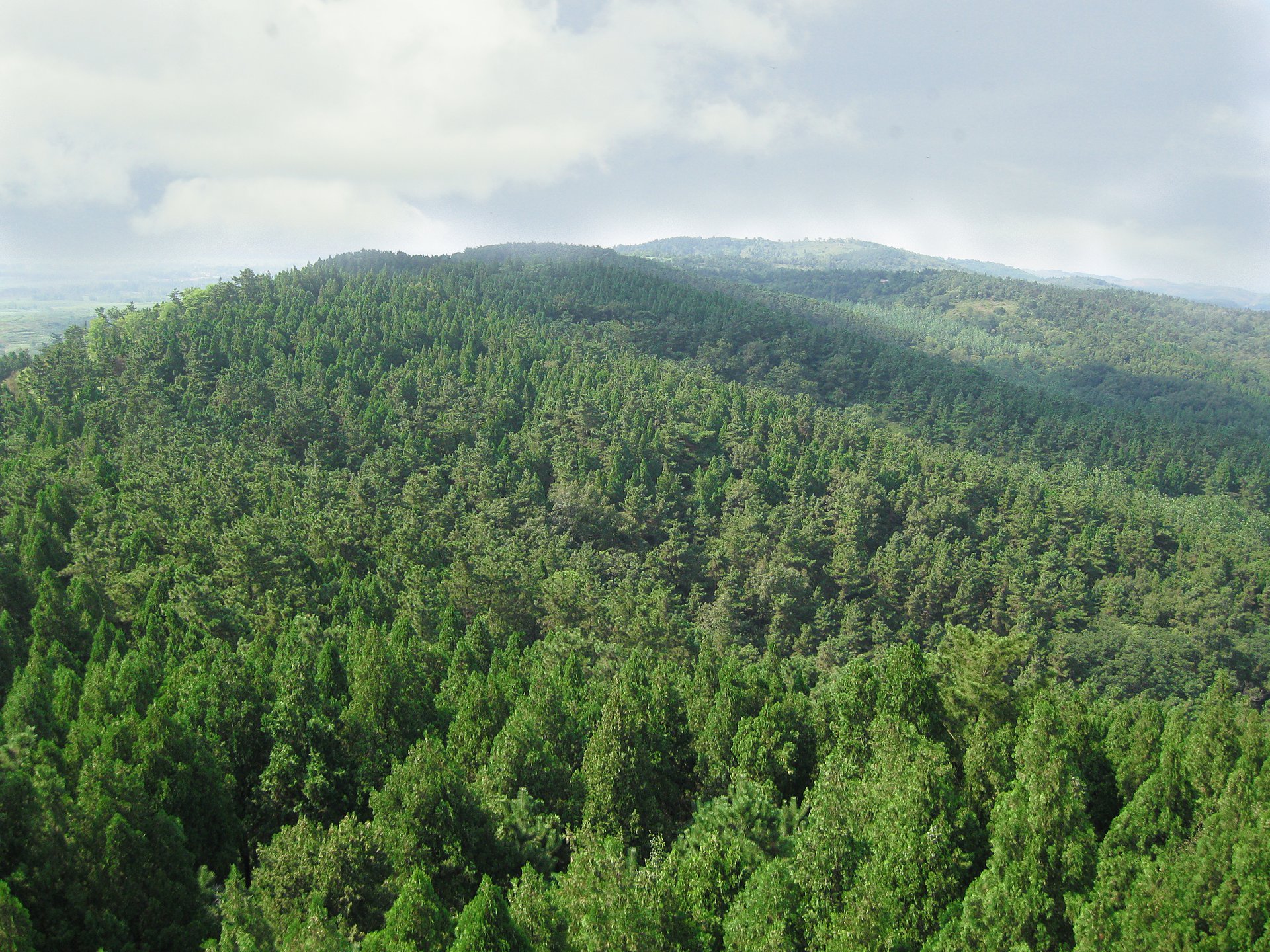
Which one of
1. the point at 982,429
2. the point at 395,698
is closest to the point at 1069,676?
the point at 395,698

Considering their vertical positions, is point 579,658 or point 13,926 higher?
point 13,926

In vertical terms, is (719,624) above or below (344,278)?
below

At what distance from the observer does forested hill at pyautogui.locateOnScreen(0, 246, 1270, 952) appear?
1838 centimetres

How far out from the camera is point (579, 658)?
137 feet

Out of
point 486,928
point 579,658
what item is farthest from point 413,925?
point 579,658

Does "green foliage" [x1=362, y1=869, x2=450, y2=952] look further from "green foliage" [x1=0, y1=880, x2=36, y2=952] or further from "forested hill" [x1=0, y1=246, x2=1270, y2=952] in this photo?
"green foliage" [x1=0, y1=880, x2=36, y2=952]

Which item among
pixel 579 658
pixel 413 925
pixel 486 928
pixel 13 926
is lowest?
pixel 579 658

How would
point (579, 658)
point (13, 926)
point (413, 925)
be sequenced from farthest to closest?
point (579, 658), point (413, 925), point (13, 926)

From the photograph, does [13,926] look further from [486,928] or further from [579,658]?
[579,658]

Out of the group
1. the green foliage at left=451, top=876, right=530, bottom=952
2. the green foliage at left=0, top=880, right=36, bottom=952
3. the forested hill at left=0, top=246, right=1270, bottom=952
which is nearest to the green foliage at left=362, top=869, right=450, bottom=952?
the forested hill at left=0, top=246, right=1270, bottom=952

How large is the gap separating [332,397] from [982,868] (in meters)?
81.5

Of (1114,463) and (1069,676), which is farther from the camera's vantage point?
(1114,463)

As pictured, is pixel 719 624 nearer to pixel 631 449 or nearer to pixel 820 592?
pixel 820 592

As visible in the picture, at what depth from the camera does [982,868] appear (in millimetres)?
21047
